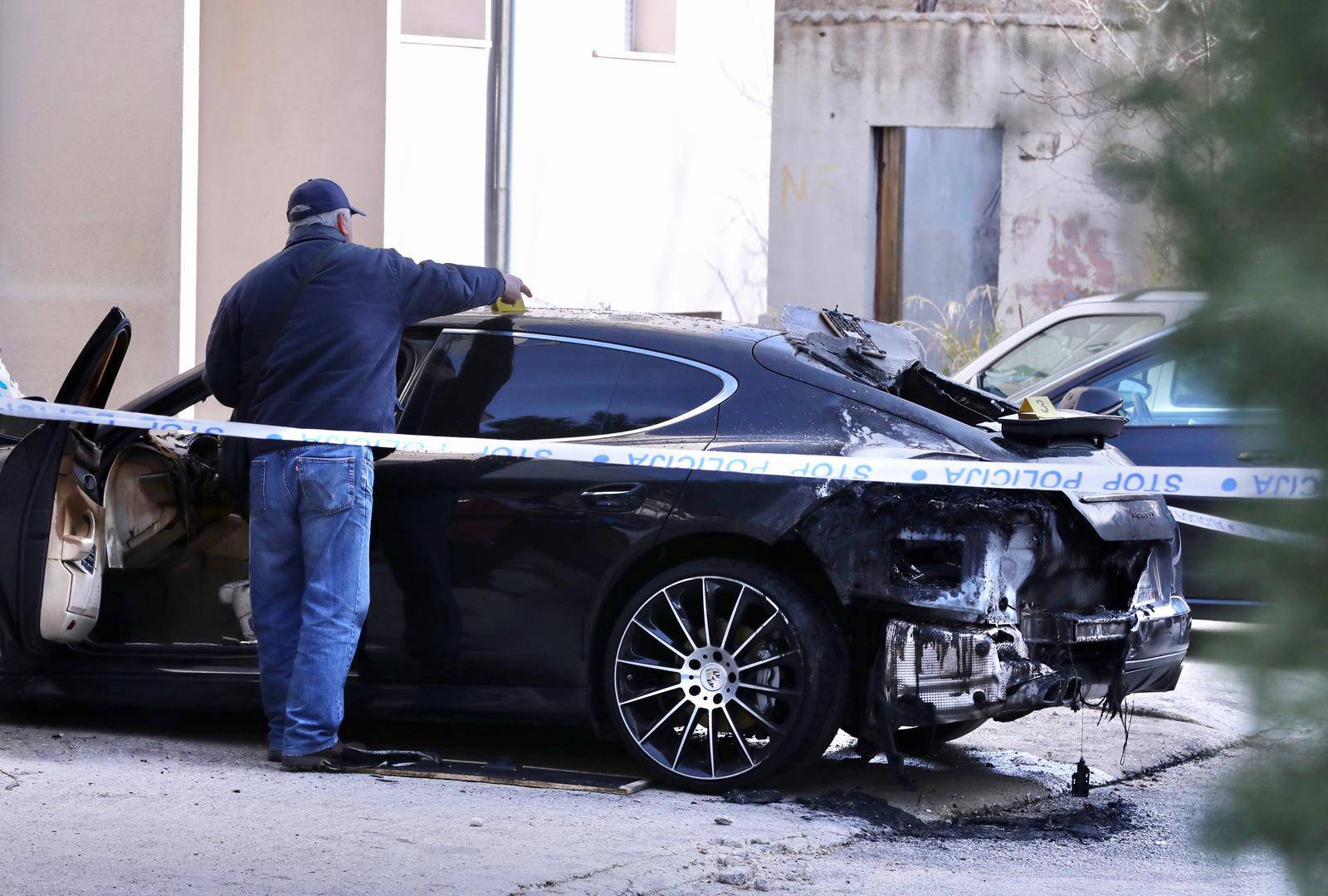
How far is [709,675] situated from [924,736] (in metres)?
1.15

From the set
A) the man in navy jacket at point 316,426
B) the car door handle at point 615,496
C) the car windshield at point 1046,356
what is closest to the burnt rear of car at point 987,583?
the car door handle at point 615,496

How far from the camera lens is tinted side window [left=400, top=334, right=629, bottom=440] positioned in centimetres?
555

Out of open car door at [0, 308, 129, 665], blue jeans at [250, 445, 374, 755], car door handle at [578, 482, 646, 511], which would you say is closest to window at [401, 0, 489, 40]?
open car door at [0, 308, 129, 665]

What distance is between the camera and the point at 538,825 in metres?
4.81

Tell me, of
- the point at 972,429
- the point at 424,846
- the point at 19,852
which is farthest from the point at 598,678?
the point at 19,852

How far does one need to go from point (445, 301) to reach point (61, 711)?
2.38m

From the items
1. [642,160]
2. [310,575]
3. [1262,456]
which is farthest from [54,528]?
[642,160]

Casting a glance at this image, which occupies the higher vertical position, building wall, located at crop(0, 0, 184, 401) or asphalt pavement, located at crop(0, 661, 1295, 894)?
building wall, located at crop(0, 0, 184, 401)

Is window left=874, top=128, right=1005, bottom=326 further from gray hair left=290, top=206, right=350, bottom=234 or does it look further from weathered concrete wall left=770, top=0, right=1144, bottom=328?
gray hair left=290, top=206, right=350, bottom=234

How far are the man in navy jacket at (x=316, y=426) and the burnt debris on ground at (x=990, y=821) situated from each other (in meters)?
1.62

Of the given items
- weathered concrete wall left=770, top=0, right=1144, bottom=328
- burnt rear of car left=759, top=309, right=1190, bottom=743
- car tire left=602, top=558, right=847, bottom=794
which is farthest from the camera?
weathered concrete wall left=770, top=0, right=1144, bottom=328

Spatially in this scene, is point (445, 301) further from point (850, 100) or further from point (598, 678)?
point (850, 100)

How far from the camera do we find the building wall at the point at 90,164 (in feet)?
29.6

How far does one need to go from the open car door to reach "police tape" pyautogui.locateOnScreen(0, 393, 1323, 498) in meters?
0.11
